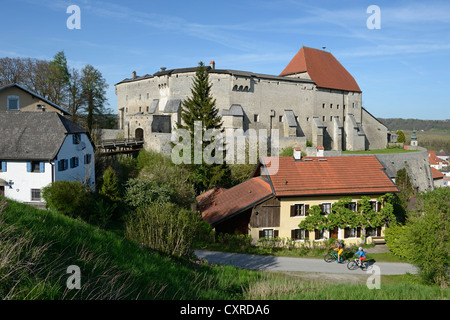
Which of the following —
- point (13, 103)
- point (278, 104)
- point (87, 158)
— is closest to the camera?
point (87, 158)

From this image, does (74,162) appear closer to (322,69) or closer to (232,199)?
(232,199)

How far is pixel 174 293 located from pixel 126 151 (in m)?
29.5

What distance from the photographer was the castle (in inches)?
1699

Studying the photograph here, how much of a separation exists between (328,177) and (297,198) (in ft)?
9.17

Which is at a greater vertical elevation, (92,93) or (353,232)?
(92,93)

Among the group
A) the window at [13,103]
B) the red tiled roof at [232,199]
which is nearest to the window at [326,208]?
the red tiled roof at [232,199]

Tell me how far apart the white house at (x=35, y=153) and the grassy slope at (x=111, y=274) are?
48.9 ft

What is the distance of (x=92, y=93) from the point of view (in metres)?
40.2

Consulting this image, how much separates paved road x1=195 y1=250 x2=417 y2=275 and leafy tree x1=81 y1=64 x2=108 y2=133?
2651cm

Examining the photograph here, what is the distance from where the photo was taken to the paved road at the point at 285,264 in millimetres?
16750

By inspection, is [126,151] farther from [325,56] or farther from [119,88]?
[325,56]

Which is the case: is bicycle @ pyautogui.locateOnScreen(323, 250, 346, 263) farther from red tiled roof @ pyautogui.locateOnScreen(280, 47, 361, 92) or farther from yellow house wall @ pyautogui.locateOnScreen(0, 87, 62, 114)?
red tiled roof @ pyautogui.locateOnScreen(280, 47, 361, 92)
